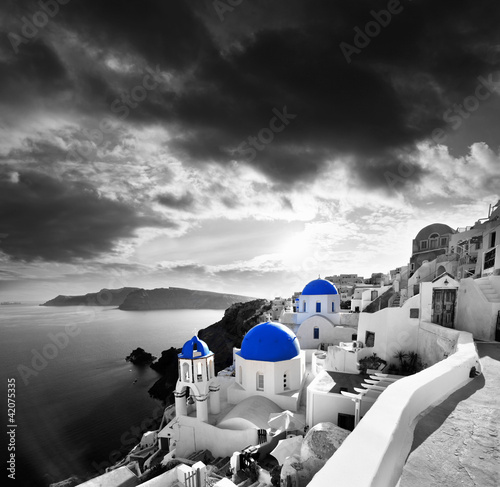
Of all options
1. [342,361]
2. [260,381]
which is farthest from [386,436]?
[260,381]

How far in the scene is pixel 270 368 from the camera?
47.1ft

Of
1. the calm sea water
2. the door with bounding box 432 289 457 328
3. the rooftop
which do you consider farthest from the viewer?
the calm sea water

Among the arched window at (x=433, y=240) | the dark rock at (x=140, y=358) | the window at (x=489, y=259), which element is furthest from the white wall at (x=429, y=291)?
the dark rock at (x=140, y=358)

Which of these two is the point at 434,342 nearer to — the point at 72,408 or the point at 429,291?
the point at 429,291

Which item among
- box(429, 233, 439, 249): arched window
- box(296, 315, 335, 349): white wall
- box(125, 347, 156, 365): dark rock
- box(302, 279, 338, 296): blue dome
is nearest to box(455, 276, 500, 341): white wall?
box(296, 315, 335, 349): white wall

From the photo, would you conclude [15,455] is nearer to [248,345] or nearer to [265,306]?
[248,345]

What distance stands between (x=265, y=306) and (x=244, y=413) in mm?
45082

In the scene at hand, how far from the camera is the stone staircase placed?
1020 centimetres

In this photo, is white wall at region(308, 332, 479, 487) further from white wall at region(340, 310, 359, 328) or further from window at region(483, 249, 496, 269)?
white wall at region(340, 310, 359, 328)

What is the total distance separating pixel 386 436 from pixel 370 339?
1419cm

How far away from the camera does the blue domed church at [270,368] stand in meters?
14.3

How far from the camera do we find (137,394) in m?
36.5

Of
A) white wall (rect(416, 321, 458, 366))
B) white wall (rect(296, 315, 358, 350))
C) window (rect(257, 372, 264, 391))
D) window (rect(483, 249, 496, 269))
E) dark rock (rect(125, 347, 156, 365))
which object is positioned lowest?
dark rock (rect(125, 347, 156, 365))

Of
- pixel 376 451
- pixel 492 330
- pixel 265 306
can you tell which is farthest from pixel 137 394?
pixel 376 451
